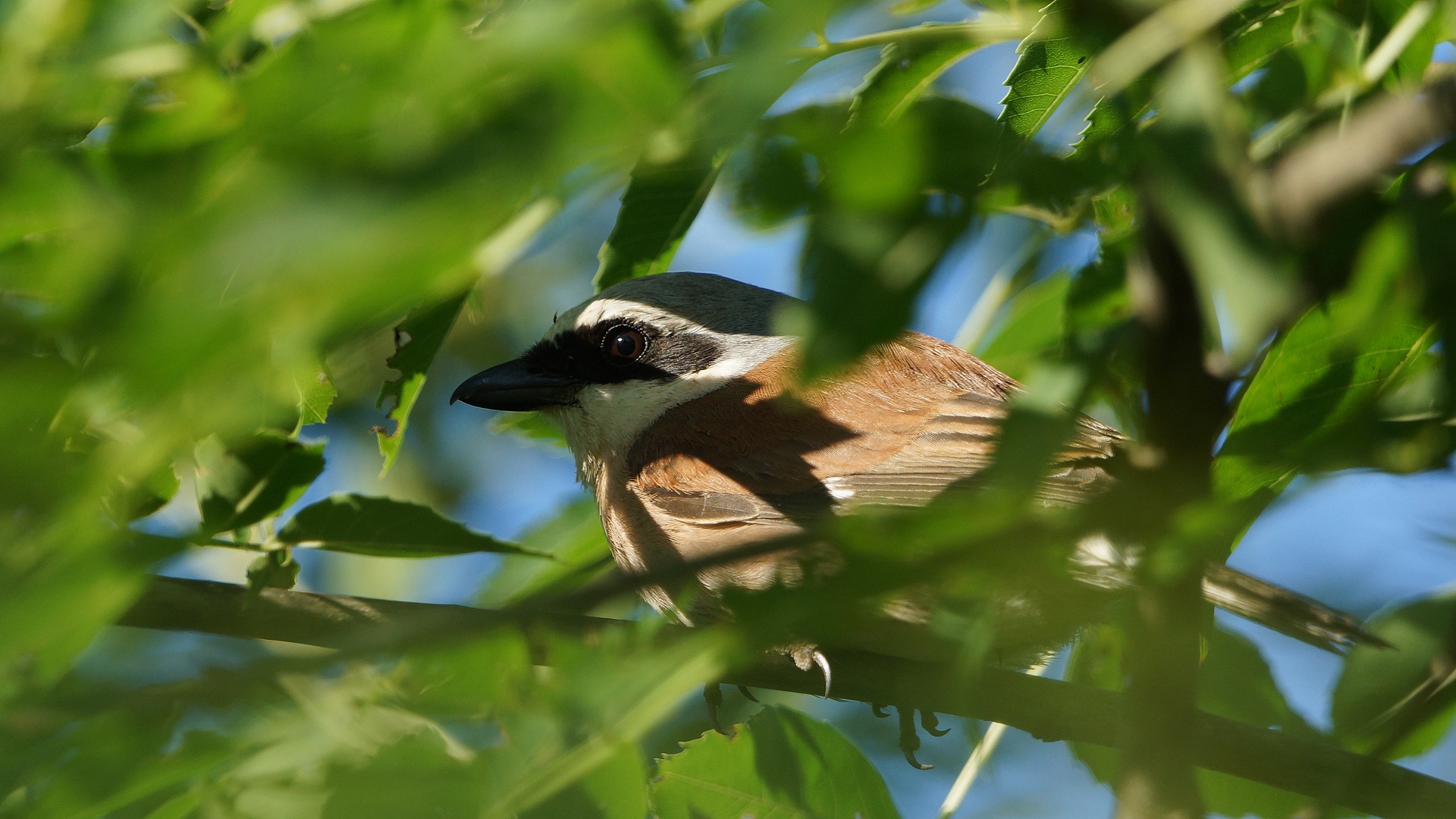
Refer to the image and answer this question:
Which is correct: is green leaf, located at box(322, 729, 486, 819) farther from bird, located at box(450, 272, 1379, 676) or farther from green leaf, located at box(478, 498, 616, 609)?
bird, located at box(450, 272, 1379, 676)

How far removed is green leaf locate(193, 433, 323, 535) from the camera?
2283 millimetres

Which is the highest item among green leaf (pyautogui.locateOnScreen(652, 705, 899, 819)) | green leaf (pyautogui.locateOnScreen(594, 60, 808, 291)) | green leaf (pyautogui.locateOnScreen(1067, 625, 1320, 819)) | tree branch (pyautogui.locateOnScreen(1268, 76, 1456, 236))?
tree branch (pyautogui.locateOnScreen(1268, 76, 1456, 236))

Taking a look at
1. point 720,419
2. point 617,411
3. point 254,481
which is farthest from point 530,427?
point 254,481

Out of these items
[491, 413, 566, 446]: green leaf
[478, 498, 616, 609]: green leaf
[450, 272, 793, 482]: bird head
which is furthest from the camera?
[450, 272, 793, 482]: bird head

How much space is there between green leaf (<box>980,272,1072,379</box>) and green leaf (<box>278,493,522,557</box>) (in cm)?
156

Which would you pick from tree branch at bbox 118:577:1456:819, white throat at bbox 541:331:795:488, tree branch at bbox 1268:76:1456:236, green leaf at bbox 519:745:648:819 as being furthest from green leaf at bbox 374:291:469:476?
tree branch at bbox 1268:76:1456:236

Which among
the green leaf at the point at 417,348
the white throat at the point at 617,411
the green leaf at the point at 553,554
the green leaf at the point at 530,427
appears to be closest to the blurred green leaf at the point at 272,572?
the green leaf at the point at 417,348

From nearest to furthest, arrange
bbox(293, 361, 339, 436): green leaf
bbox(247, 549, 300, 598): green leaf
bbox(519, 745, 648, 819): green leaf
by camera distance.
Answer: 1. bbox(519, 745, 648, 819): green leaf
2. bbox(293, 361, 339, 436): green leaf
3. bbox(247, 549, 300, 598): green leaf

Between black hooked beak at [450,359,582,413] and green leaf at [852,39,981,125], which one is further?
black hooked beak at [450,359,582,413]

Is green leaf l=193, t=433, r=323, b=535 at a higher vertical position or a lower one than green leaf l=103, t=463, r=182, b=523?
lower

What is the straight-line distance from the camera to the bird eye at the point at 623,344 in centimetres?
418

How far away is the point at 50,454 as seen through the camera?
1.07 metres

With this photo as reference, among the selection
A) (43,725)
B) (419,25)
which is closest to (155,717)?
(43,725)

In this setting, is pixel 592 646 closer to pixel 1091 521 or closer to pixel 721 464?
pixel 1091 521
